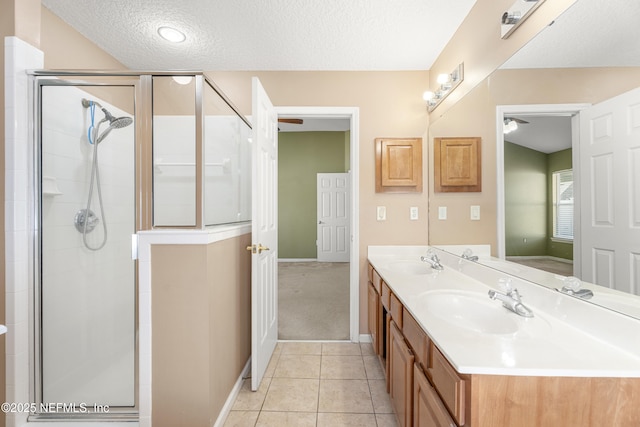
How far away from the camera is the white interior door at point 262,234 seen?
1730mm

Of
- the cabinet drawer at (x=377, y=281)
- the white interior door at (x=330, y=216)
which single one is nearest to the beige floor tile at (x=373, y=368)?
the cabinet drawer at (x=377, y=281)

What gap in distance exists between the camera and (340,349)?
230 centimetres

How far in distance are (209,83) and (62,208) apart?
3.98ft

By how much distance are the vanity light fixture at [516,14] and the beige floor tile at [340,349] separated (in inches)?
93.9

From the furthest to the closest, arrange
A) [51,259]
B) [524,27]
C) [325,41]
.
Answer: [325,41] → [51,259] → [524,27]

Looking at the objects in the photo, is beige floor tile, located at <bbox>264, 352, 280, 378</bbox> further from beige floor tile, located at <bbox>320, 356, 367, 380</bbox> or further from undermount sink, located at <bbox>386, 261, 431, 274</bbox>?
undermount sink, located at <bbox>386, 261, 431, 274</bbox>

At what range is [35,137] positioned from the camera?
1.46 metres

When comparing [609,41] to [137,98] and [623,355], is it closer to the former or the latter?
[623,355]

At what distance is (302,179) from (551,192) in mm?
5048

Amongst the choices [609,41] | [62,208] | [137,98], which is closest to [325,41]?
[137,98]

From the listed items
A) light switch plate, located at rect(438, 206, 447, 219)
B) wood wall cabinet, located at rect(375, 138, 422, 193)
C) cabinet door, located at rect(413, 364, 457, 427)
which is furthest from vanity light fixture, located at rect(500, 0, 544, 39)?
cabinet door, located at rect(413, 364, 457, 427)

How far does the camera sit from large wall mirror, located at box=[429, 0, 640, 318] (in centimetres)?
80

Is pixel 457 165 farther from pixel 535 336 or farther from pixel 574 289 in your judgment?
pixel 535 336

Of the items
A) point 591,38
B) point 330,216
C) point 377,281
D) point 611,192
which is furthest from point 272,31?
point 330,216
